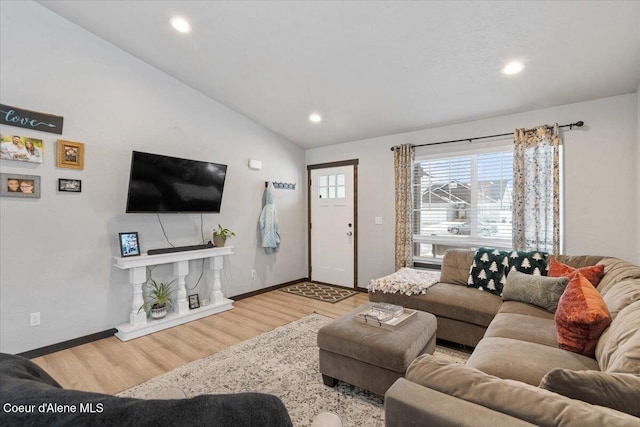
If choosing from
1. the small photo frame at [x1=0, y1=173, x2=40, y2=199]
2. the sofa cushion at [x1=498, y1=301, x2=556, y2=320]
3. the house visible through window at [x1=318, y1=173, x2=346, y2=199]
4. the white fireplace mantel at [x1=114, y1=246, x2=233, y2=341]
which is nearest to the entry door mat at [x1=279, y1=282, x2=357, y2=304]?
the white fireplace mantel at [x1=114, y1=246, x2=233, y2=341]

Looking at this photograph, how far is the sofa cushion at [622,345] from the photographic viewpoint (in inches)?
40.7

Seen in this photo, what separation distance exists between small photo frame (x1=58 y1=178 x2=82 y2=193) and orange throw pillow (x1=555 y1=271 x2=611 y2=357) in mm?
4169

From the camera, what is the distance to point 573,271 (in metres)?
2.50

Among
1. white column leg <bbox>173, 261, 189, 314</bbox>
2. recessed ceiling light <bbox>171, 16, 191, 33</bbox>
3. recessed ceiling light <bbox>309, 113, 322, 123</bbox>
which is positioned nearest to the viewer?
recessed ceiling light <bbox>171, 16, 191, 33</bbox>

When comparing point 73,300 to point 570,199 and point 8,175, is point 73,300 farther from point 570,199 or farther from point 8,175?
point 570,199

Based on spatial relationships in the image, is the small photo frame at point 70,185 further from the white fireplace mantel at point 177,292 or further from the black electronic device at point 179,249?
the black electronic device at point 179,249

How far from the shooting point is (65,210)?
286cm

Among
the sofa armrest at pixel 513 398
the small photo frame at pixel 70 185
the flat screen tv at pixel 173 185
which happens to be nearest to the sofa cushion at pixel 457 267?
the sofa armrest at pixel 513 398

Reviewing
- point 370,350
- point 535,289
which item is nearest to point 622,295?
point 535,289

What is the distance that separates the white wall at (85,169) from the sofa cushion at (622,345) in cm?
392

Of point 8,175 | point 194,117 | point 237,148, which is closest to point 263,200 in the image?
point 237,148

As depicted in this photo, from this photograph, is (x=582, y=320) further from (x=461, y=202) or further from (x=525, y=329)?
(x=461, y=202)

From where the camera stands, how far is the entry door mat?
4484 millimetres

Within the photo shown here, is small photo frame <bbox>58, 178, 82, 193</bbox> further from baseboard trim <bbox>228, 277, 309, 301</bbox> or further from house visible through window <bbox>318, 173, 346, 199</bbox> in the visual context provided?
house visible through window <bbox>318, 173, 346, 199</bbox>
